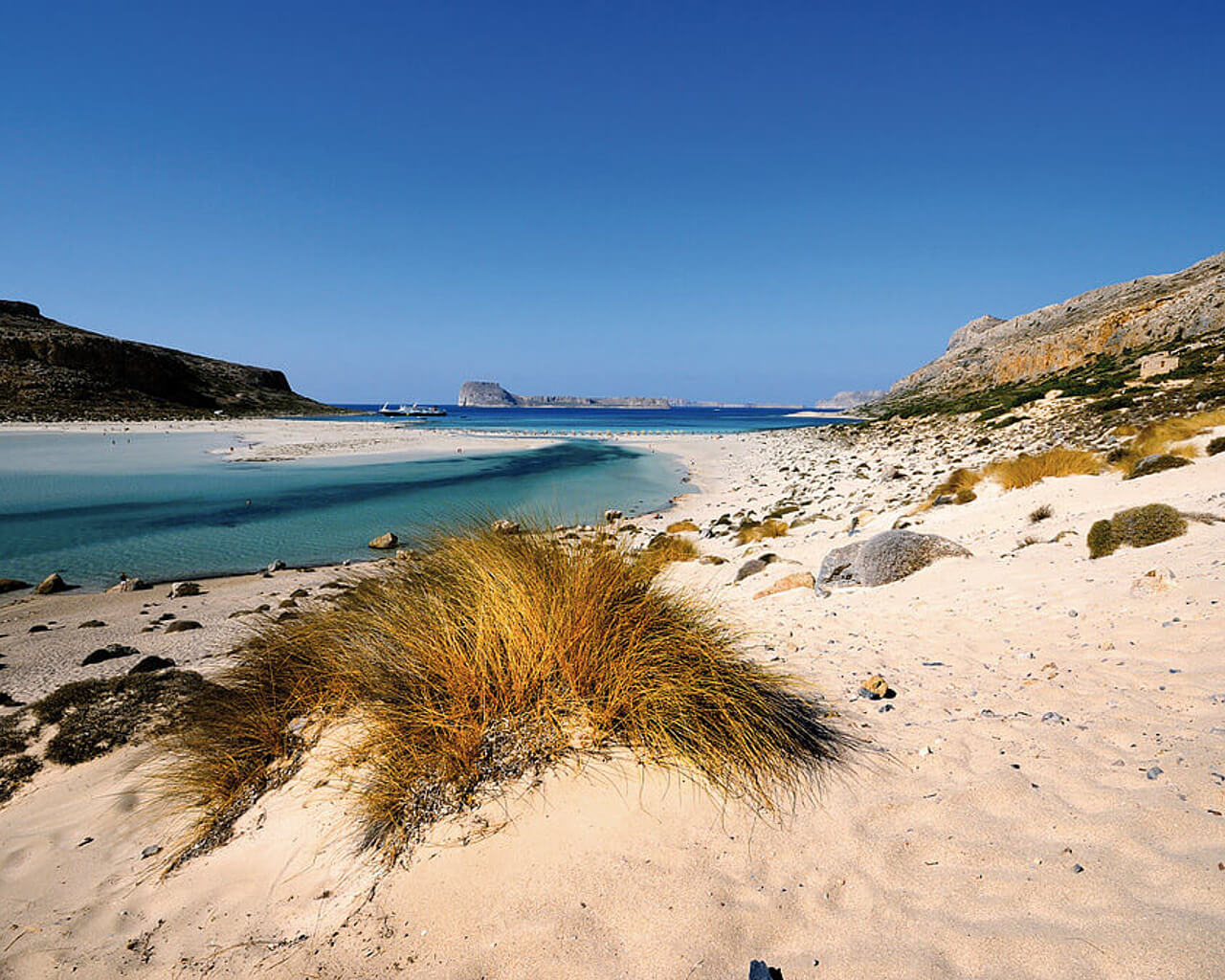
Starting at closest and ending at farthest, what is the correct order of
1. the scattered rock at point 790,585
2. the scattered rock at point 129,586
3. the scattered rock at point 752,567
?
1. the scattered rock at point 790,585
2. the scattered rock at point 752,567
3. the scattered rock at point 129,586

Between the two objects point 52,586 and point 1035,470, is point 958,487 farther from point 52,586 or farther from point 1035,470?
point 52,586

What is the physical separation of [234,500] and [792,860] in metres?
19.0

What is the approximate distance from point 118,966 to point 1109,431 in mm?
17579

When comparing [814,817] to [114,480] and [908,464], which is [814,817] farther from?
[114,480]

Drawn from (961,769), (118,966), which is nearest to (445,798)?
(118,966)

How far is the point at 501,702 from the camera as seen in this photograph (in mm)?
2723

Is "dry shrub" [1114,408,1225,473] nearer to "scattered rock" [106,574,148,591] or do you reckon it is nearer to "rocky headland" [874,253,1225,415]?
"rocky headland" [874,253,1225,415]

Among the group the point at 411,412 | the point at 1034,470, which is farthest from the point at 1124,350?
the point at 411,412

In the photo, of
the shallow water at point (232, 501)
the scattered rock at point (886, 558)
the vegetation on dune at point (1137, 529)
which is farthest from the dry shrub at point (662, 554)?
the vegetation on dune at point (1137, 529)

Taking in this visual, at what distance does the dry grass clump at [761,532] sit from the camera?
32.4 feet

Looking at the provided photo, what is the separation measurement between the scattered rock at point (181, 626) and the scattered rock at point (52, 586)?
12.1 ft

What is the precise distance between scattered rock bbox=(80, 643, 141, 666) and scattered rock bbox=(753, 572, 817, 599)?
21.9ft

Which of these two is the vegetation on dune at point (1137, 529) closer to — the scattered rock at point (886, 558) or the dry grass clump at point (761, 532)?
the scattered rock at point (886, 558)

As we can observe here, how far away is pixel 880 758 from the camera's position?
2641mm
